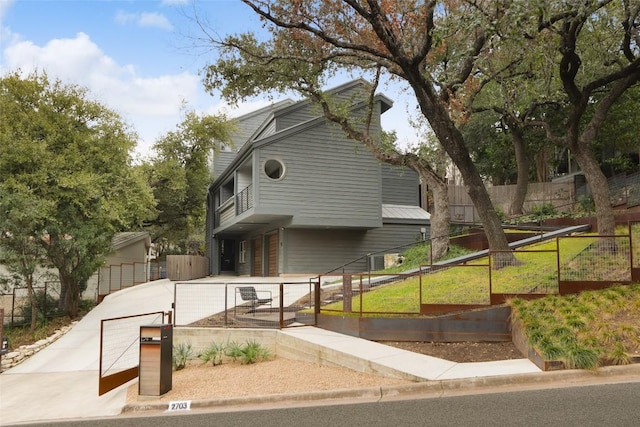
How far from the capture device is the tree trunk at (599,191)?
12.2 metres

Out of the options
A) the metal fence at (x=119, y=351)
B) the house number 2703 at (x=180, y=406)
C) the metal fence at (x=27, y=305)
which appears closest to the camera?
the house number 2703 at (x=180, y=406)

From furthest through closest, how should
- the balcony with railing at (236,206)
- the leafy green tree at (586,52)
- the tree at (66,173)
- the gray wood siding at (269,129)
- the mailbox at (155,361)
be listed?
the gray wood siding at (269,129)
the balcony with railing at (236,206)
the tree at (66,173)
the leafy green tree at (586,52)
the mailbox at (155,361)

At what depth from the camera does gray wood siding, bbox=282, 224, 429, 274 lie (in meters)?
22.2

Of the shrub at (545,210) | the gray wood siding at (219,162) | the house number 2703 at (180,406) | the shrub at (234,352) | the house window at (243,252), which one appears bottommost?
the house number 2703 at (180,406)

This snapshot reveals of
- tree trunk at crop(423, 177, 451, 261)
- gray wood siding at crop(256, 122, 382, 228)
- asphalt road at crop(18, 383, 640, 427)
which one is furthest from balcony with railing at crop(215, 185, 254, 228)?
asphalt road at crop(18, 383, 640, 427)

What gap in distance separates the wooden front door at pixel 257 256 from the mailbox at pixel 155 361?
59.1ft

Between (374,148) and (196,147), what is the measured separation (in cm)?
1600

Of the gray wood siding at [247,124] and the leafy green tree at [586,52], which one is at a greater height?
the gray wood siding at [247,124]

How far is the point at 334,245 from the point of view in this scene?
23.1 m

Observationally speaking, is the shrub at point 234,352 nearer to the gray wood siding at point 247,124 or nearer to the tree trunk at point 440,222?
the tree trunk at point 440,222

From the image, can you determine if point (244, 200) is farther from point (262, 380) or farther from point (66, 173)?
point (262, 380)

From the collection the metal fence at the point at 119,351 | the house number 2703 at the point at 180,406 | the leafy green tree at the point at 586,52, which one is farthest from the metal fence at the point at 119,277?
the leafy green tree at the point at 586,52

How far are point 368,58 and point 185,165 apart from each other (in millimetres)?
18818

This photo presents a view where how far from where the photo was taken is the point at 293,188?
2120 cm
